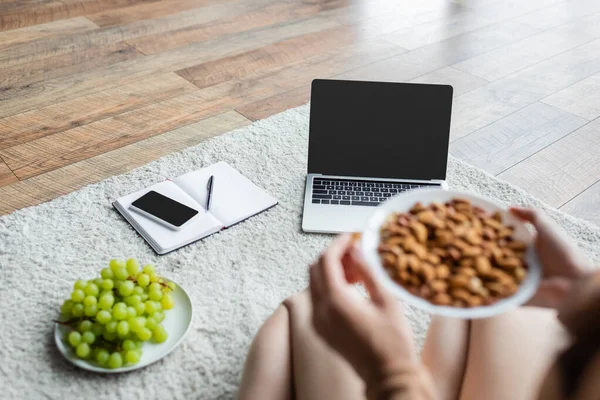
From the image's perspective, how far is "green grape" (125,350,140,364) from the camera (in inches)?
49.4

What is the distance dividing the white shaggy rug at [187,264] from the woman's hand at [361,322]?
0.53 meters

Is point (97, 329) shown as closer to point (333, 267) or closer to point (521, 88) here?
point (333, 267)

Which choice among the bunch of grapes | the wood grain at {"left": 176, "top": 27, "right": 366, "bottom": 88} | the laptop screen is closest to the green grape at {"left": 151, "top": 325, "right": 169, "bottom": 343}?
the bunch of grapes

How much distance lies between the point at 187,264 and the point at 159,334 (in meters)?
0.31

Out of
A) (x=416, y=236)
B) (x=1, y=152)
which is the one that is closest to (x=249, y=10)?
(x=1, y=152)

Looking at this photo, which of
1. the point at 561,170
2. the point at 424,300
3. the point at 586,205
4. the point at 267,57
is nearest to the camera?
the point at 424,300

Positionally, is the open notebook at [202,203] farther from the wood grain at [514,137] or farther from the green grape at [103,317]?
the wood grain at [514,137]

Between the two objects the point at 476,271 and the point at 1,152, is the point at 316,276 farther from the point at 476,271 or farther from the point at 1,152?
the point at 1,152

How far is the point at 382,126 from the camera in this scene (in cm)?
174

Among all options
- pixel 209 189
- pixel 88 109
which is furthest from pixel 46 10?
pixel 209 189

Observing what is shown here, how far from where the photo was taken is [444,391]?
3.39 feet

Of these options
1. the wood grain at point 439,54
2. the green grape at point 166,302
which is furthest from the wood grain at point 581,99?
the green grape at point 166,302

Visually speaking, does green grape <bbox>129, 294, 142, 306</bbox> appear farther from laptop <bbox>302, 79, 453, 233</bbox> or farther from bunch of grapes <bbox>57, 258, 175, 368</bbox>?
laptop <bbox>302, 79, 453, 233</bbox>

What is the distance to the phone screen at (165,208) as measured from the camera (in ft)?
5.47
